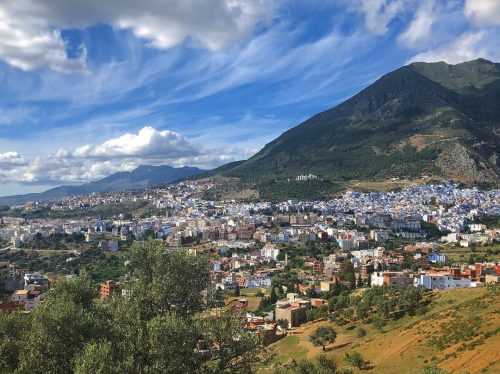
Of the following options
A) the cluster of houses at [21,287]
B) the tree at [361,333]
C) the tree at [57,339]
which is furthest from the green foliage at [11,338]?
the cluster of houses at [21,287]

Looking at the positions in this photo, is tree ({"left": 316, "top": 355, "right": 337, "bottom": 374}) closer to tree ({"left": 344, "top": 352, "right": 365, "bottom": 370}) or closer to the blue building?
tree ({"left": 344, "top": 352, "right": 365, "bottom": 370})

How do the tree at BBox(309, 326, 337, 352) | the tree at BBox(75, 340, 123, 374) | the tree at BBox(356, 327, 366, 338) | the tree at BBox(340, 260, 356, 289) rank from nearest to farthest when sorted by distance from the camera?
the tree at BBox(75, 340, 123, 374) < the tree at BBox(309, 326, 337, 352) < the tree at BBox(356, 327, 366, 338) < the tree at BBox(340, 260, 356, 289)

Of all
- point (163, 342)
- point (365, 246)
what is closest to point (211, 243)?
point (365, 246)

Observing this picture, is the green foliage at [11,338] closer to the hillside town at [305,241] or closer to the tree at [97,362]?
→ the tree at [97,362]

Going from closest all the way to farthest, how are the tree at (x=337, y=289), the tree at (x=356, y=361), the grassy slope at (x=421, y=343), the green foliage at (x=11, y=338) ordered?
1. the green foliage at (x=11, y=338)
2. the grassy slope at (x=421, y=343)
3. the tree at (x=356, y=361)
4. the tree at (x=337, y=289)

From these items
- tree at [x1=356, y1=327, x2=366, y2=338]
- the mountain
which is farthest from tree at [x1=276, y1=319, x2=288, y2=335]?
the mountain

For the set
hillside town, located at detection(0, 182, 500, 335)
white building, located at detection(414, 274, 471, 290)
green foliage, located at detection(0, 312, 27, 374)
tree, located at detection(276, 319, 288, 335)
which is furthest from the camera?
hillside town, located at detection(0, 182, 500, 335)

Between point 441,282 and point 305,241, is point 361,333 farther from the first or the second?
point 305,241
